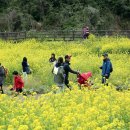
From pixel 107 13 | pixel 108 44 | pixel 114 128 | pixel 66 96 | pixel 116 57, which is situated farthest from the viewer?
pixel 107 13

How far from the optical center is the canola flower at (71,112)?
10375 millimetres

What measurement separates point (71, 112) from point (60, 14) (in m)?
34.5

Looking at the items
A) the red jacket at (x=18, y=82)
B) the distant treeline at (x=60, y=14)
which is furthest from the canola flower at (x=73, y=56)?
the distant treeline at (x=60, y=14)

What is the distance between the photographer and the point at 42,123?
10781 mm

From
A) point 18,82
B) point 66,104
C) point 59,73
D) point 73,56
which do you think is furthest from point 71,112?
point 73,56

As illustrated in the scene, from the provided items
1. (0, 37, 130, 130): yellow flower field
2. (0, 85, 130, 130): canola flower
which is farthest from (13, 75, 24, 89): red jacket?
(0, 85, 130, 130): canola flower

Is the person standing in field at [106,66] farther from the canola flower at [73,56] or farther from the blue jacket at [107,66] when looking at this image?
the canola flower at [73,56]

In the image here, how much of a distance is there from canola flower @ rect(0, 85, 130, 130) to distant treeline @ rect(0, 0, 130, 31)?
29520 mm

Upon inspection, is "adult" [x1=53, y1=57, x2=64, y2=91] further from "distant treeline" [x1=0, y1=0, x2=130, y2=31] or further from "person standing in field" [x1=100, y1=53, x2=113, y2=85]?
"distant treeline" [x1=0, y1=0, x2=130, y2=31]

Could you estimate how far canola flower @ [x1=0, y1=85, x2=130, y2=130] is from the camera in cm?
1038

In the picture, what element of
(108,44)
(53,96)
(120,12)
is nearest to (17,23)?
(120,12)

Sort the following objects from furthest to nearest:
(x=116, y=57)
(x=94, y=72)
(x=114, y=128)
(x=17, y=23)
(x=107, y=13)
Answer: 1. (x=107, y=13)
2. (x=17, y=23)
3. (x=116, y=57)
4. (x=94, y=72)
5. (x=114, y=128)

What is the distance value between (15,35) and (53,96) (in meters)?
23.3

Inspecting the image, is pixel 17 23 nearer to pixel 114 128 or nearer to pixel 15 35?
pixel 15 35
